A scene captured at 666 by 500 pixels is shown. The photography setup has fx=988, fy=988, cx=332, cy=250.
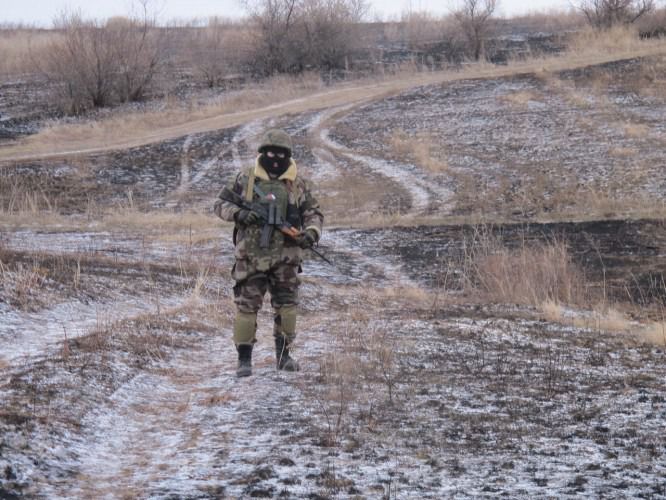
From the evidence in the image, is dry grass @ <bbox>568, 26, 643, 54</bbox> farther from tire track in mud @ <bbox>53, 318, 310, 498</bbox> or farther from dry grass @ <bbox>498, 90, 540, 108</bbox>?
tire track in mud @ <bbox>53, 318, 310, 498</bbox>

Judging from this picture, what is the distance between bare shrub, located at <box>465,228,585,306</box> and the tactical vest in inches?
201

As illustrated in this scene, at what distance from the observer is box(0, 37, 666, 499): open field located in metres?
4.86

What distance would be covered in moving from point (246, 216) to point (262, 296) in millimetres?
626

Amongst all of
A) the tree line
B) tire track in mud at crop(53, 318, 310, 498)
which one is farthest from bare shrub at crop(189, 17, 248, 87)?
tire track in mud at crop(53, 318, 310, 498)

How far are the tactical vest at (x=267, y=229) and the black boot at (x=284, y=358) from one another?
1.90 ft

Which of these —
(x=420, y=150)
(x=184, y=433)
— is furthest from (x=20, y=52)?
(x=184, y=433)

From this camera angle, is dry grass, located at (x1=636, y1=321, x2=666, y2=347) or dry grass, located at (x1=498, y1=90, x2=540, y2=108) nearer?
dry grass, located at (x1=636, y1=321, x2=666, y2=347)

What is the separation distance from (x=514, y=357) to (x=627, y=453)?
9.26 ft

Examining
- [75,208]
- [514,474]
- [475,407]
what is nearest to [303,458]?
[514,474]

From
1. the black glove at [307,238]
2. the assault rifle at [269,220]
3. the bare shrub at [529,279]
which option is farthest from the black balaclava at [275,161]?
the bare shrub at [529,279]

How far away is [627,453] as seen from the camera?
16.3 ft

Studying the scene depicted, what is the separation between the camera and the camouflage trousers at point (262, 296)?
282 inches

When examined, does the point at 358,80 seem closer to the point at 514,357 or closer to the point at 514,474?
the point at 514,357

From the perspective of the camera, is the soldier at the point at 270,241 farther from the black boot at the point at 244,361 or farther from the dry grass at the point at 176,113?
the dry grass at the point at 176,113
